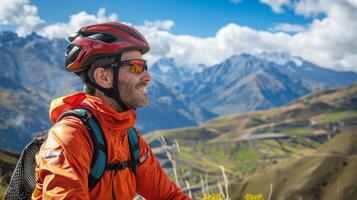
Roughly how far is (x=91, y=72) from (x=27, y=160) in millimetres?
1232

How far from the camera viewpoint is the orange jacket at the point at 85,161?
142 inches

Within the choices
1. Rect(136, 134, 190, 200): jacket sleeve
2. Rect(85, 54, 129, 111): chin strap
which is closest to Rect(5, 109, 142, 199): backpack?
Rect(85, 54, 129, 111): chin strap

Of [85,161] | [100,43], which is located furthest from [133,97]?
[85,161]

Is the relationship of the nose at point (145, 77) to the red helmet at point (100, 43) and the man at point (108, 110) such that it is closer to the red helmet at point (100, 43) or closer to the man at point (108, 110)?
the man at point (108, 110)

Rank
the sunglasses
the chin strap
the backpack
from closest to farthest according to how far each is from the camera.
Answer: the backpack < the chin strap < the sunglasses

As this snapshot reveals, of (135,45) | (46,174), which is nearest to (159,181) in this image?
(135,45)

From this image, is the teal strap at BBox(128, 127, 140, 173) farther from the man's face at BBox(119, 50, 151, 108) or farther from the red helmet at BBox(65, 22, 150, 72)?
the red helmet at BBox(65, 22, 150, 72)

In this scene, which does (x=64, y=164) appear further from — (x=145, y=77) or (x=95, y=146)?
(x=145, y=77)

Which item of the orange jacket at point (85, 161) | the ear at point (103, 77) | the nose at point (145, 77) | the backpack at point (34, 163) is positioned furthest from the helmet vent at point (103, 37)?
the backpack at point (34, 163)

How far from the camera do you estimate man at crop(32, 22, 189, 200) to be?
387 centimetres

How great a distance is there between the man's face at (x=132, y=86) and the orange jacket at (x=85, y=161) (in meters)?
0.13

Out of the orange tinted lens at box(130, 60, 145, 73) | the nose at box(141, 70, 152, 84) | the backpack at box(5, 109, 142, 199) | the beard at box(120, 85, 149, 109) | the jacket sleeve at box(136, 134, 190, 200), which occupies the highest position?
the orange tinted lens at box(130, 60, 145, 73)

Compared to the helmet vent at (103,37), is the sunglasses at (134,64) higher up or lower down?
lower down

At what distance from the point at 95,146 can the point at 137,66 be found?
1.23 metres
